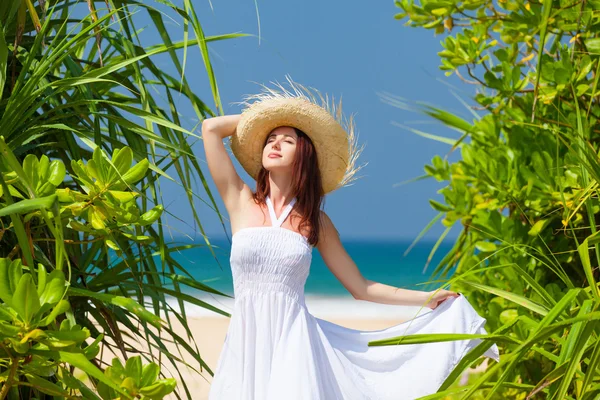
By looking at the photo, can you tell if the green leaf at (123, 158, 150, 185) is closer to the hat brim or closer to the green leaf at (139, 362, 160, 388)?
the green leaf at (139, 362, 160, 388)

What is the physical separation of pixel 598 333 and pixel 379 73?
104 feet

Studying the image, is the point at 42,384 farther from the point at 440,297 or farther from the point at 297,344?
the point at 440,297

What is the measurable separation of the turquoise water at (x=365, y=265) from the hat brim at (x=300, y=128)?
1303 cm

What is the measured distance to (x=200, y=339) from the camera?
9727 mm

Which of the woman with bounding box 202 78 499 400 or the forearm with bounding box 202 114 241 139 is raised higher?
the forearm with bounding box 202 114 241 139

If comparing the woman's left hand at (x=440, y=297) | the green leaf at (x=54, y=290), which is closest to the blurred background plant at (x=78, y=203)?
the green leaf at (x=54, y=290)

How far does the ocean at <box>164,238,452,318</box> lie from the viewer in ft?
49.8

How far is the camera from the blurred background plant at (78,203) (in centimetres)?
143

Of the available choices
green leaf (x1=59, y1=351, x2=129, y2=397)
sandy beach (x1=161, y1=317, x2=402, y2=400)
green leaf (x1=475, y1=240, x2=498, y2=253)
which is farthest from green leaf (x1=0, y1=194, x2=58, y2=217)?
sandy beach (x1=161, y1=317, x2=402, y2=400)

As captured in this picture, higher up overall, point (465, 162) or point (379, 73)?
point (379, 73)

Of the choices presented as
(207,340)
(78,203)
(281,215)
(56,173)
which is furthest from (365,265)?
(56,173)

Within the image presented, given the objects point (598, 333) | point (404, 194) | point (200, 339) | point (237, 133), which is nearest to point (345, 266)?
point (237, 133)

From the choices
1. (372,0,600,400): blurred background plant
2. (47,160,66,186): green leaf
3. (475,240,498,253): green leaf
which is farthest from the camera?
(475,240,498,253): green leaf

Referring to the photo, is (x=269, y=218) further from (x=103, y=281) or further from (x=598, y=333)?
(x=598, y=333)
